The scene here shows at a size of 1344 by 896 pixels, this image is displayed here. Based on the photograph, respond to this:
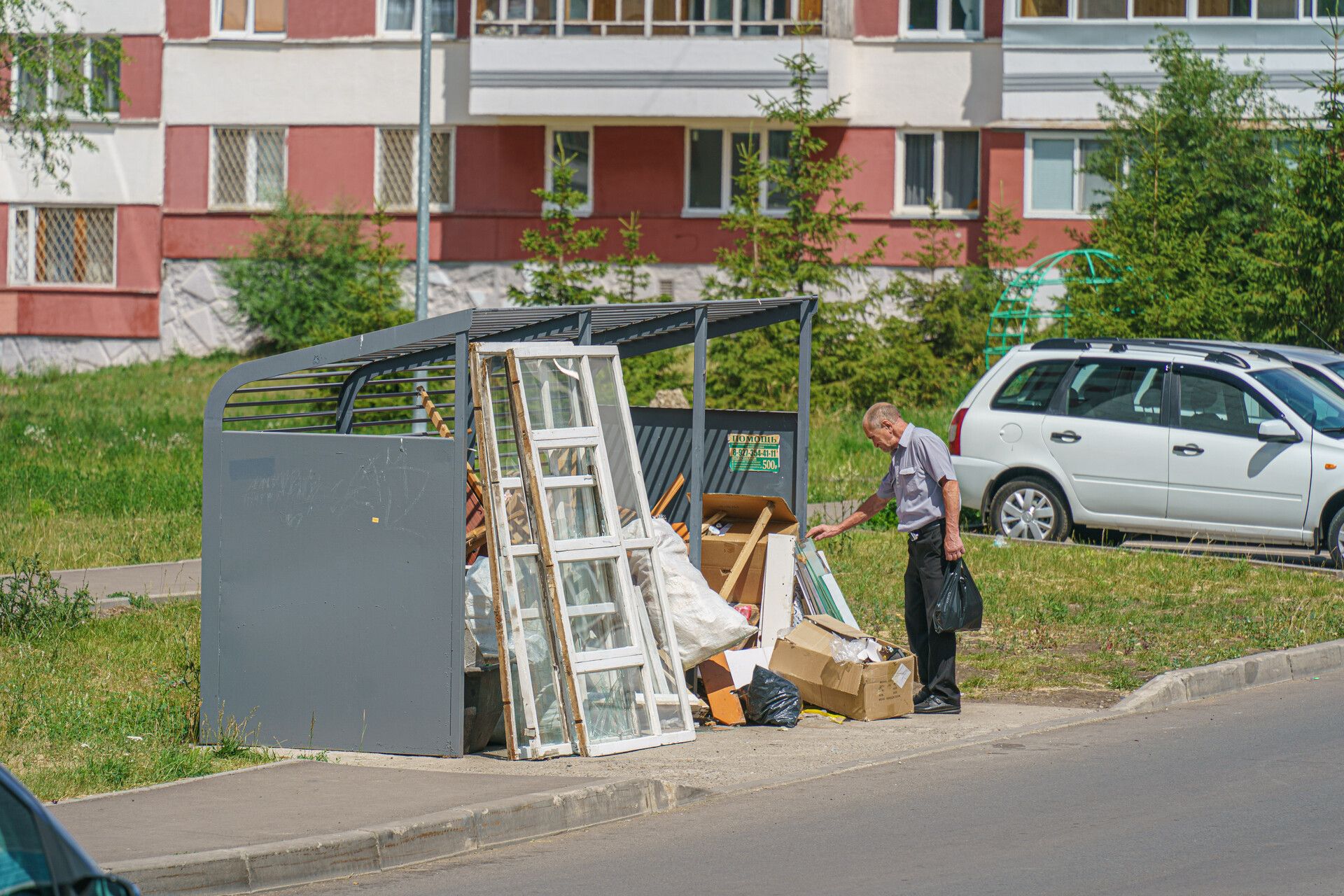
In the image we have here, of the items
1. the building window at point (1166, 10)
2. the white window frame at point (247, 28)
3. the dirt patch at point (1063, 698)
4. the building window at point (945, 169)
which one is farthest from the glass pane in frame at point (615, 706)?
the white window frame at point (247, 28)

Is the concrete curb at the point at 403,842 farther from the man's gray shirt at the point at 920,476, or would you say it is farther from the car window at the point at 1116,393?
the car window at the point at 1116,393

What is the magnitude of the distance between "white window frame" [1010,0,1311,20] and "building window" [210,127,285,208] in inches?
604

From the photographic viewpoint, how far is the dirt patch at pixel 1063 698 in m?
9.98

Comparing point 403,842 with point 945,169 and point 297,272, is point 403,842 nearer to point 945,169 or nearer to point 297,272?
point 945,169

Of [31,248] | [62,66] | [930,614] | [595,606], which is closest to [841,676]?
[930,614]

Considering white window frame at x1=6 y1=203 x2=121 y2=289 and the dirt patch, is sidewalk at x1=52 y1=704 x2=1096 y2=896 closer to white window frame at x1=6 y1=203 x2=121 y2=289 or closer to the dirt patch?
the dirt patch

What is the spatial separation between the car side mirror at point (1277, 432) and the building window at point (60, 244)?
27748mm

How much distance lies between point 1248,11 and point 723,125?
10.1m

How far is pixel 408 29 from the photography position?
112 feet

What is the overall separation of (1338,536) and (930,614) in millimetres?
6323

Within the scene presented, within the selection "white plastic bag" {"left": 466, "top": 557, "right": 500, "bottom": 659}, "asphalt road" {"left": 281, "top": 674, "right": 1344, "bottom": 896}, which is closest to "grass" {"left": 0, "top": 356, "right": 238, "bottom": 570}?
"white plastic bag" {"left": 466, "top": 557, "right": 500, "bottom": 659}

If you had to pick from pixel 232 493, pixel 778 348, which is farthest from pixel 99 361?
pixel 232 493

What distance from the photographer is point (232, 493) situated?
28.7 ft

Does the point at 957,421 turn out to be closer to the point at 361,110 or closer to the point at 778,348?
the point at 778,348
